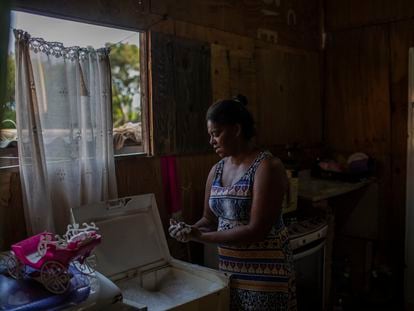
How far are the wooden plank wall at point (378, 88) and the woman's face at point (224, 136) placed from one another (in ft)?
6.47

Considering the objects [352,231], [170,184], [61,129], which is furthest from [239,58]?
[352,231]

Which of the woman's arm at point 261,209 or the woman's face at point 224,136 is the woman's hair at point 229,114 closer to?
the woman's face at point 224,136

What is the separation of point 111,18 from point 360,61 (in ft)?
7.11

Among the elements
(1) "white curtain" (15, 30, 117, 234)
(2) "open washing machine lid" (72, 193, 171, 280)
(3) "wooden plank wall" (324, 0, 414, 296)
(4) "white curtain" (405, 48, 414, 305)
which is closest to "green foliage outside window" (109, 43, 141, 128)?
(1) "white curtain" (15, 30, 117, 234)

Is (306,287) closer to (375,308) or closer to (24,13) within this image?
(375,308)

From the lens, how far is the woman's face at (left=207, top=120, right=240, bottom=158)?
5.55ft

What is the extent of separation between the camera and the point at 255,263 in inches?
65.7

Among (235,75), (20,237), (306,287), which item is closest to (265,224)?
(20,237)

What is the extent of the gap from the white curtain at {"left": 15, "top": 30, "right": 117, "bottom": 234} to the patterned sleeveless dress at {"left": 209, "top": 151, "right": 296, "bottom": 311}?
2.01 feet

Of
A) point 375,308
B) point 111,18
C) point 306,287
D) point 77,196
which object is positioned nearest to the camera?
point 77,196

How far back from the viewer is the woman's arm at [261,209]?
1.58m

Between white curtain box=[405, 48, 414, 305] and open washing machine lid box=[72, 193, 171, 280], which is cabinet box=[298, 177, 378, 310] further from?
open washing machine lid box=[72, 193, 171, 280]

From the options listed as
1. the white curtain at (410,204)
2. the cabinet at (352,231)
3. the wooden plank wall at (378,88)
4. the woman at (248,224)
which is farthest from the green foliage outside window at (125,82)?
the wooden plank wall at (378,88)

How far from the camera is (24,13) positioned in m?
1.69
